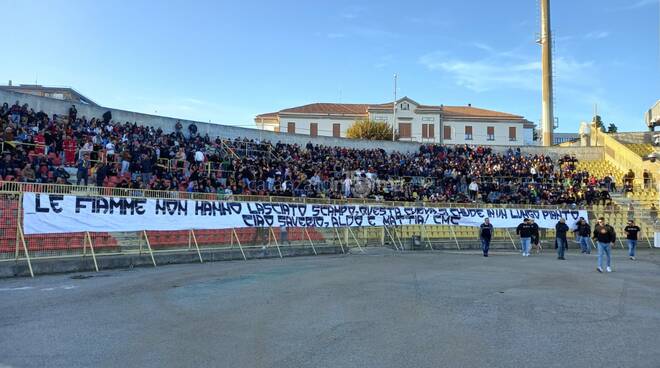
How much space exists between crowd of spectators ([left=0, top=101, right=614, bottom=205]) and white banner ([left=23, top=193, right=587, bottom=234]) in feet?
4.38

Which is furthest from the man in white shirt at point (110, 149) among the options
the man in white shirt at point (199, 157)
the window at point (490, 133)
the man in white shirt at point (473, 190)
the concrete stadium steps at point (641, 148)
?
the window at point (490, 133)

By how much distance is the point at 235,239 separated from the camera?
777 inches

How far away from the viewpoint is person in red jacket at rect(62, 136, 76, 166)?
22359 mm

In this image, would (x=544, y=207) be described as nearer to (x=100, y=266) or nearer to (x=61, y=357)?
(x=100, y=266)

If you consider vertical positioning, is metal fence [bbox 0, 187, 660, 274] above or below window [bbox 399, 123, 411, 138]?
below

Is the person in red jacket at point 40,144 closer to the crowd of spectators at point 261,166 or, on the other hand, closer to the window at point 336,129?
the crowd of spectators at point 261,166

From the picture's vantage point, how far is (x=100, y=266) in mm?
15336

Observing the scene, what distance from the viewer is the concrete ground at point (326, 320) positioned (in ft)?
20.4

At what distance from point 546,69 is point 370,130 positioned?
21.3m

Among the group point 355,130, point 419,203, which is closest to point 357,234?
point 419,203

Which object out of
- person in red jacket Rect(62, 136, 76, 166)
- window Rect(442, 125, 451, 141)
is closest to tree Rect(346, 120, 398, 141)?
window Rect(442, 125, 451, 141)

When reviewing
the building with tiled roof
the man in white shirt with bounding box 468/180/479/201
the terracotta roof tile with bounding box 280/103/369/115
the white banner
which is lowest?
the white banner

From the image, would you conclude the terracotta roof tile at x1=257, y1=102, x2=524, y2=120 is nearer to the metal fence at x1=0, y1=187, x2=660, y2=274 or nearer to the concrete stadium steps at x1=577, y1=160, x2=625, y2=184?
the concrete stadium steps at x1=577, y1=160, x2=625, y2=184

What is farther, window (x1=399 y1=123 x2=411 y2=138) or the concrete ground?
window (x1=399 y1=123 x2=411 y2=138)
